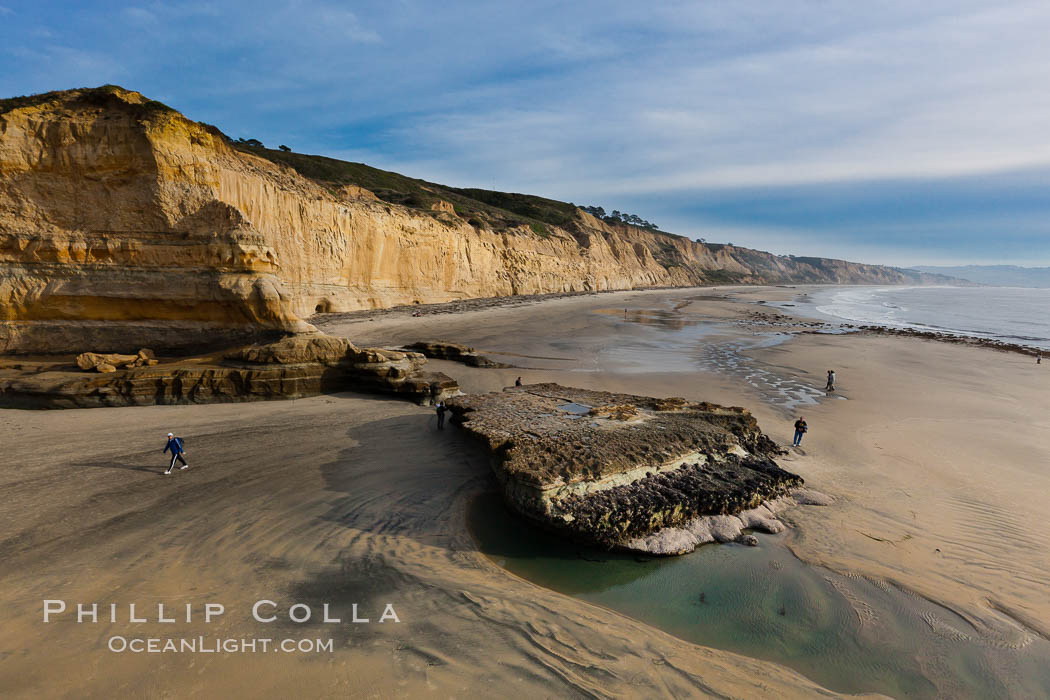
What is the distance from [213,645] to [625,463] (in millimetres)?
5544

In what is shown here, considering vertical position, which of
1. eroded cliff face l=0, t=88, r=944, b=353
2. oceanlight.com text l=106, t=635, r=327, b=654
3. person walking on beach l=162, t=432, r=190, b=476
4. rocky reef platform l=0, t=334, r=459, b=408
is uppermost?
eroded cliff face l=0, t=88, r=944, b=353

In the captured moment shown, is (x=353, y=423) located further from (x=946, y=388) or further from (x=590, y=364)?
(x=946, y=388)

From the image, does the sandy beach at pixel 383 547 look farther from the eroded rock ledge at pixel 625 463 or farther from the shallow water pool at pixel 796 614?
the eroded rock ledge at pixel 625 463

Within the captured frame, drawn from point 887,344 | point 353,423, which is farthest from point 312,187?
point 887,344

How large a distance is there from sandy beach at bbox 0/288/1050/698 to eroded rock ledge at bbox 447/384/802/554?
3.01 ft

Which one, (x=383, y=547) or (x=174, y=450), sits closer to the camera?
(x=383, y=547)

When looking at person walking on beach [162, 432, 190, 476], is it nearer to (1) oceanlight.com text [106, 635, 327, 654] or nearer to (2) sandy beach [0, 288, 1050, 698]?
(2) sandy beach [0, 288, 1050, 698]

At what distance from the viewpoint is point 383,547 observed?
19.1 feet

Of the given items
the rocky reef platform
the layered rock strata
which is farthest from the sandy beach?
the layered rock strata

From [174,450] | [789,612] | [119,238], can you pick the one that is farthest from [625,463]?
[119,238]

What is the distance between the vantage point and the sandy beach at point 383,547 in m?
3.85

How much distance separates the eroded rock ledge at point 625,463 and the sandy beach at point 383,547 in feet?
3.01

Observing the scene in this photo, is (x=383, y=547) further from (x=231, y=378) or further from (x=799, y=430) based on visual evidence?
(x=799, y=430)

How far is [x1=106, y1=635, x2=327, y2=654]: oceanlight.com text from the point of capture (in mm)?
3865
